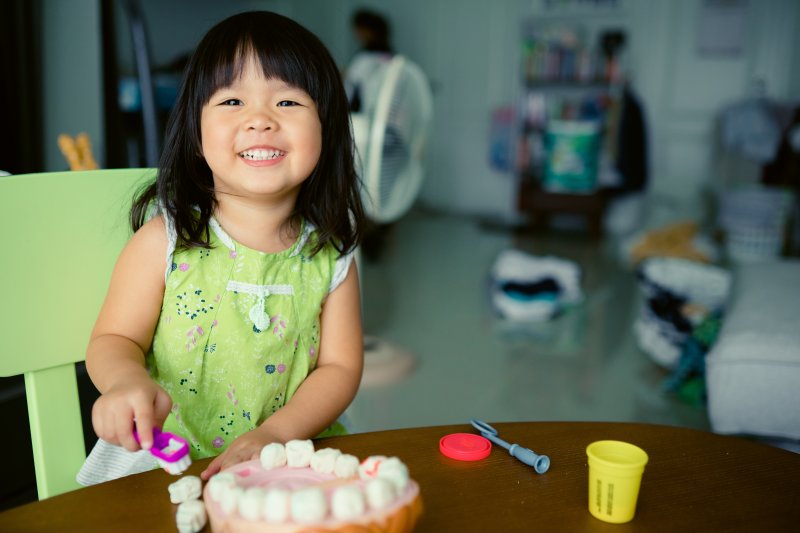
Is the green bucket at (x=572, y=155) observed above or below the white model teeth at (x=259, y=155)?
below

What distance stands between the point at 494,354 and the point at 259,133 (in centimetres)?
226

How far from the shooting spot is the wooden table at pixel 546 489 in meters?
0.60

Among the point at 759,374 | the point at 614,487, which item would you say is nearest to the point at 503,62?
the point at 759,374

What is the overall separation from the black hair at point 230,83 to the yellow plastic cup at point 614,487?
1.83ft

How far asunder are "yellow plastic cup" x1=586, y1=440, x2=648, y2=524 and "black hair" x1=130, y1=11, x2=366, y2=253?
56cm

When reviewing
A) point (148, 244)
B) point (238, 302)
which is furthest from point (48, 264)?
point (238, 302)

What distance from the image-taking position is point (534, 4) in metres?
6.11

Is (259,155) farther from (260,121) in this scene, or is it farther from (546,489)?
(546,489)

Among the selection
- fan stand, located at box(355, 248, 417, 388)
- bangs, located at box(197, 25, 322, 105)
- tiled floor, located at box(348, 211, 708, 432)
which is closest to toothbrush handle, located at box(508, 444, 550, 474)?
bangs, located at box(197, 25, 322, 105)

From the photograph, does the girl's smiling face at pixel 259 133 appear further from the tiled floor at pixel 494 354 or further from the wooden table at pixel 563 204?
the wooden table at pixel 563 204

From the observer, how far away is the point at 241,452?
72 cm

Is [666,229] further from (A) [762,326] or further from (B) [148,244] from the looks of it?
(B) [148,244]

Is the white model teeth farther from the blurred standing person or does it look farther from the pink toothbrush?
the blurred standing person

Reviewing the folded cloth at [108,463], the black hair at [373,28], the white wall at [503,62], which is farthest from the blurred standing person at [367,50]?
the folded cloth at [108,463]
